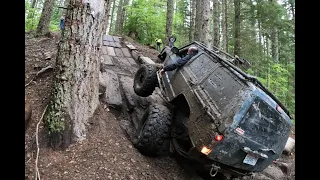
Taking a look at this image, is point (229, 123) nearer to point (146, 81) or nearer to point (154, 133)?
point (154, 133)

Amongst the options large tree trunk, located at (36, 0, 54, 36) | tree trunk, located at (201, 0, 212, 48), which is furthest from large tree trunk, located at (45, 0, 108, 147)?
large tree trunk, located at (36, 0, 54, 36)

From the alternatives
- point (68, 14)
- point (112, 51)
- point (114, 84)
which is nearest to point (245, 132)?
point (68, 14)

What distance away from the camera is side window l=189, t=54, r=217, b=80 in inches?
203

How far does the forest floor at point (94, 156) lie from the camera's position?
12.4 ft

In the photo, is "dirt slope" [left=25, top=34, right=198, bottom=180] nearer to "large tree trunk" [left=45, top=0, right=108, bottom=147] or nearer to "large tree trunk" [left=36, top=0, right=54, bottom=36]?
"large tree trunk" [left=45, top=0, right=108, bottom=147]

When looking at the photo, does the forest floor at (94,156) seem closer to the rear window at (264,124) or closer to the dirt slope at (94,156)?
the dirt slope at (94,156)

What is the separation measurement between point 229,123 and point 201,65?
1957 millimetres

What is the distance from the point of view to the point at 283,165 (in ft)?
21.6

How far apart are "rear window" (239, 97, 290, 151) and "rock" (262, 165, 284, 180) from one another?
2.20m

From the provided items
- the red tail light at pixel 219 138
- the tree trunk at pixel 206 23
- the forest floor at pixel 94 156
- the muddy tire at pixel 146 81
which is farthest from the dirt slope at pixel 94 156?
the tree trunk at pixel 206 23

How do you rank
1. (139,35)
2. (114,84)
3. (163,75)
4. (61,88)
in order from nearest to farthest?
(61,88), (163,75), (114,84), (139,35)

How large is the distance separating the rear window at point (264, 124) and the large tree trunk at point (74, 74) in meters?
2.77
